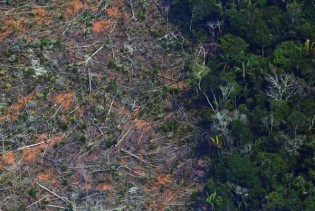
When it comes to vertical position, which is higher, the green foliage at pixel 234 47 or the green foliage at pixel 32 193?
the green foliage at pixel 234 47

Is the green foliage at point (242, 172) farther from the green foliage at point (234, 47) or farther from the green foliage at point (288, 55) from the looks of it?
the green foliage at point (234, 47)

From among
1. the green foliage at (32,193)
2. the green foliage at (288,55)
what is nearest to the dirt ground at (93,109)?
the green foliage at (32,193)

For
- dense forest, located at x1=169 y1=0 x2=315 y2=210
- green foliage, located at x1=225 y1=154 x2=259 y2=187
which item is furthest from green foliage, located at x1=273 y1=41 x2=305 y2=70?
green foliage, located at x1=225 y1=154 x2=259 y2=187

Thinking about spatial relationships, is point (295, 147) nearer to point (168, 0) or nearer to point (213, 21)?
point (213, 21)

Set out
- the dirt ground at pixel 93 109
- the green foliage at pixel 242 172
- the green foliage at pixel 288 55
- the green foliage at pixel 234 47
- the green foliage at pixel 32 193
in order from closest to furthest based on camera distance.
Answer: the green foliage at pixel 242 172
the green foliage at pixel 32 193
the dirt ground at pixel 93 109
the green foliage at pixel 288 55
the green foliage at pixel 234 47

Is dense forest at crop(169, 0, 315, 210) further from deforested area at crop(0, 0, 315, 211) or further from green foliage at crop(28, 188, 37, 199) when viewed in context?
green foliage at crop(28, 188, 37, 199)

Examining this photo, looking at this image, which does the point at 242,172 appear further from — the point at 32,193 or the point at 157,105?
the point at 32,193

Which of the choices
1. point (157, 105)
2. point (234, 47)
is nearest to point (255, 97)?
point (234, 47)

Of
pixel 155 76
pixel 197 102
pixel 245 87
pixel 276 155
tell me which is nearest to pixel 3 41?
pixel 155 76
